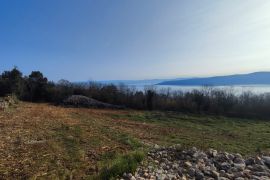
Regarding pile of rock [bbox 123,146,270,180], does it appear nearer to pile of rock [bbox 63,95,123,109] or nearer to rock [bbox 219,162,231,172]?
rock [bbox 219,162,231,172]

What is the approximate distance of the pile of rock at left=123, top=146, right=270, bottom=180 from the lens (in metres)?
5.39

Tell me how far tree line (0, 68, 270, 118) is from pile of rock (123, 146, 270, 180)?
18.4 metres

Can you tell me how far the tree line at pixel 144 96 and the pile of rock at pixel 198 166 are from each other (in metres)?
18.4

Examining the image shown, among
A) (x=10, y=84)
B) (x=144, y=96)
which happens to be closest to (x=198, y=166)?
(x=144, y=96)

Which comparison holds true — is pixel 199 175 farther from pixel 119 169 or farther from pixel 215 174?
pixel 119 169

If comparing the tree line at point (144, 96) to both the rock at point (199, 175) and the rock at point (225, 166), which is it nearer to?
the rock at point (225, 166)

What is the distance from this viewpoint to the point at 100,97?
27281mm

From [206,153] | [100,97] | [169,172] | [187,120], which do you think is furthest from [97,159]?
[100,97]

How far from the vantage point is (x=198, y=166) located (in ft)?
19.2

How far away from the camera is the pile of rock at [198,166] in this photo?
5.39 m

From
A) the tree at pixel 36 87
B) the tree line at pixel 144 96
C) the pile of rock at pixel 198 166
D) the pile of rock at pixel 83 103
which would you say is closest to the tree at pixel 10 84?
the tree line at pixel 144 96

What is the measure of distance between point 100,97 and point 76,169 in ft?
69.8

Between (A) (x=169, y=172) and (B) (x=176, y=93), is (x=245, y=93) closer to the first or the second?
(B) (x=176, y=93)

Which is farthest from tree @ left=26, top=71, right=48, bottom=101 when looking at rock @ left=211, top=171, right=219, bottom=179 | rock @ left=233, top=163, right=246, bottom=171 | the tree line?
rock @ left=211, top=171, right=219, bottom=179
